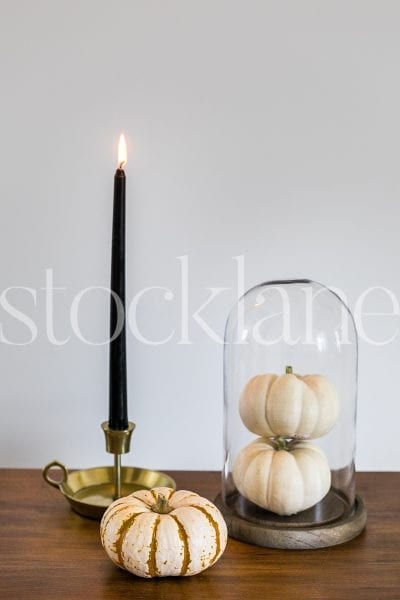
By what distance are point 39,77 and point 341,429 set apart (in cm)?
75

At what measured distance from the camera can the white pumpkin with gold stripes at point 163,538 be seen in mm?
793

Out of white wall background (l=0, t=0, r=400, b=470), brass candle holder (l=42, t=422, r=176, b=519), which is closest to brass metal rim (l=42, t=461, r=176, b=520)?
brass candle holder (l=42, t=422, r=176, b=519)

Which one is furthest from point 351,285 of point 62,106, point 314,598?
point 314,598

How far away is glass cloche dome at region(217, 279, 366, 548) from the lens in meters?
0.89

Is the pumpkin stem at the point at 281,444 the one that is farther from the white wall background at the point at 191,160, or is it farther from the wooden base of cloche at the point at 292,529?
the white wall background at the point at 191,160

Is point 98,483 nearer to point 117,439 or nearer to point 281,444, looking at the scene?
point 117,439

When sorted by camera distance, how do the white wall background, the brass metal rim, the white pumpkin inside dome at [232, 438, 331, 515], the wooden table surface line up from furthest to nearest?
the white wall background → the brass metal rim → the white pumpkin inside dome at [232, 438, 331, 515] → the wooden table surface

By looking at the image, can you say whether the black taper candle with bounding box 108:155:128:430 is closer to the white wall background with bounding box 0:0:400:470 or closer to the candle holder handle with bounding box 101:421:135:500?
the candle holder handle with bounding box 101:421:135:500

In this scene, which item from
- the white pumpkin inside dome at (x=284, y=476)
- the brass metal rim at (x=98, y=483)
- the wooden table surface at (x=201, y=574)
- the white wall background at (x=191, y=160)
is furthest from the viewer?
the white wall background at (x=191, y=160)

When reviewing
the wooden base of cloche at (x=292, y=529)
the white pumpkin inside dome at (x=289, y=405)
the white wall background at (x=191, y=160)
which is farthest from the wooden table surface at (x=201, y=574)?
the white wall background at (x=191, y=160)

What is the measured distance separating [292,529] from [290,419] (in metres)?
0.11

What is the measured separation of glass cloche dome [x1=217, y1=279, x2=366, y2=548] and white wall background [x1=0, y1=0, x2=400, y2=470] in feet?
1.27

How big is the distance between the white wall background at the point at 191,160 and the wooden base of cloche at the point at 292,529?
1.74 feet

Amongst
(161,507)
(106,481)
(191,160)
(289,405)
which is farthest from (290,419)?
(191,160)
